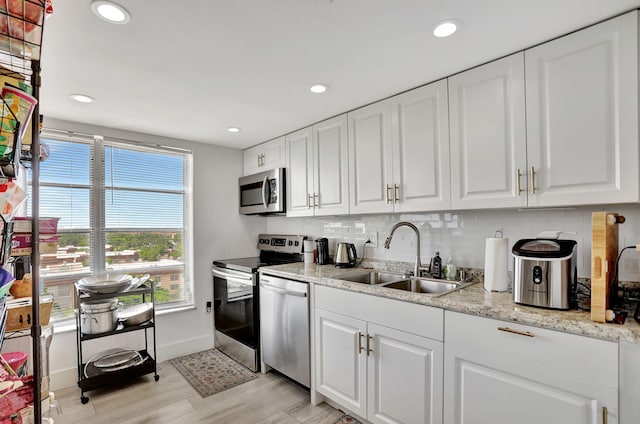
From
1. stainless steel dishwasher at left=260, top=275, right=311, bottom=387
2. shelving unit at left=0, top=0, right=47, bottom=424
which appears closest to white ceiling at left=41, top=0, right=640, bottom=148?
shelving unit at left=0, top=0, right=47, bottom=424

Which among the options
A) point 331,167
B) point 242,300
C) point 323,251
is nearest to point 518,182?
point 331,167

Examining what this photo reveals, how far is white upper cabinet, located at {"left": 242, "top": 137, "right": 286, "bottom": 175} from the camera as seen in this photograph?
3.28 metres

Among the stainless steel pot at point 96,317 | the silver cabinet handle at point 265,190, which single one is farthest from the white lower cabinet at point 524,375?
the stainless steel pot at point 96,317

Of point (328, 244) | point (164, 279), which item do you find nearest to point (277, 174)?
point (328, 244)

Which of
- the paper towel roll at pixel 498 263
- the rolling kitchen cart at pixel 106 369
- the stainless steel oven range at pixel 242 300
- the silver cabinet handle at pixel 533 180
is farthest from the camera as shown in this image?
the stainless steel oven range at pixel 242 300

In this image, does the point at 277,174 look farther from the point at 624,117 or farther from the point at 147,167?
the point at 624,117

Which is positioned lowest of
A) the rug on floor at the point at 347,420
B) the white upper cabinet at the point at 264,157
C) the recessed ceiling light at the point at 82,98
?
the rug on floor at the point at 347,420

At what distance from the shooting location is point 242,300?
3051mm

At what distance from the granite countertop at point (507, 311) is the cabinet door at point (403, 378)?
0.70 feet

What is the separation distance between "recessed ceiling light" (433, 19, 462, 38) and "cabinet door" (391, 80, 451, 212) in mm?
476

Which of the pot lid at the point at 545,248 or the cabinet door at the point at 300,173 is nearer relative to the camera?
the pot lid at the point at 545,248

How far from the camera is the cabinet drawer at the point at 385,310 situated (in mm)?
1699

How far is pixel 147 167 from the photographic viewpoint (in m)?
3.23

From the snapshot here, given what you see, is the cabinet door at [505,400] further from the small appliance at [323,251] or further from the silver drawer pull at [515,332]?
the small appliance at [323,251]
